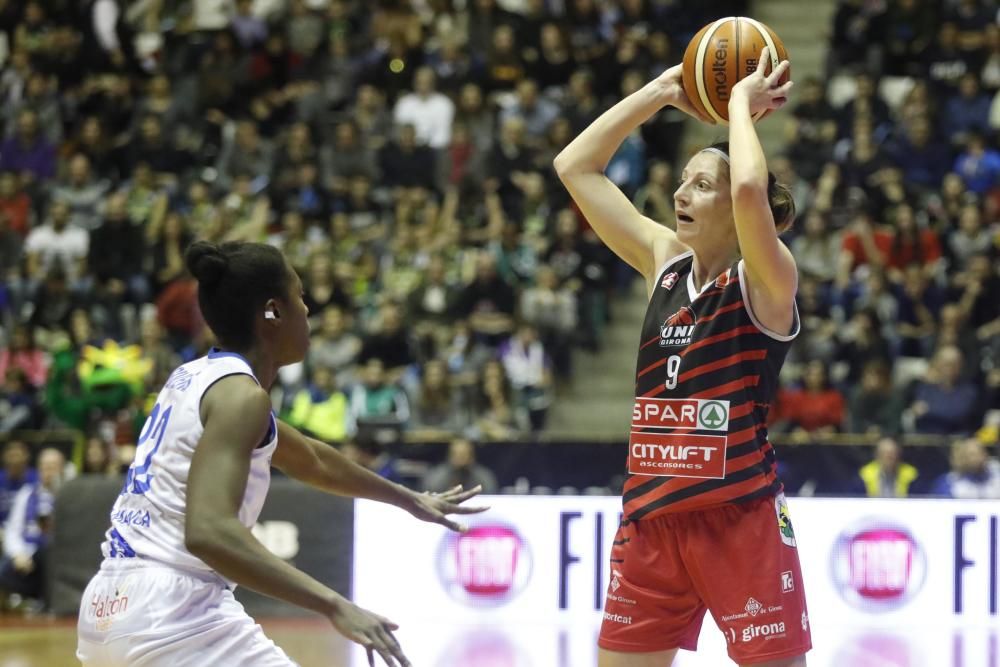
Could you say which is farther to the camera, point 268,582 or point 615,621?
point 615,621

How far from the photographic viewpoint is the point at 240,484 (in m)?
3.08

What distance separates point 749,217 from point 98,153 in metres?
12.9

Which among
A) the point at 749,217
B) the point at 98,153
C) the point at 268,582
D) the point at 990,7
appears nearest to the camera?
the point at 268,582

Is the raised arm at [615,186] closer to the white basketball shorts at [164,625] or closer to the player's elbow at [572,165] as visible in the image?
the player's elbow at [572,165]

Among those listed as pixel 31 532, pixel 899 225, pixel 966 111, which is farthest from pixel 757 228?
pixel 966 111

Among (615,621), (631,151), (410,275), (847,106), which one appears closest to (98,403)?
(410,275)

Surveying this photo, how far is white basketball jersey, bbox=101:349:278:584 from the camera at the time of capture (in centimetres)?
321

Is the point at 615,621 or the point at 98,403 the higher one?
the point at 98,403

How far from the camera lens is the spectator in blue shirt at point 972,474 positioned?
33.8ft

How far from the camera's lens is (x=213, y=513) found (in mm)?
3014

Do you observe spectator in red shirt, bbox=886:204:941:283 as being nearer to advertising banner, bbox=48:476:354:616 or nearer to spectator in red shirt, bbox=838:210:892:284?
spectator in red shirt, bbox=838:210:892:284

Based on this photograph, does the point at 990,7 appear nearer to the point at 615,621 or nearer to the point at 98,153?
the point at 98,153

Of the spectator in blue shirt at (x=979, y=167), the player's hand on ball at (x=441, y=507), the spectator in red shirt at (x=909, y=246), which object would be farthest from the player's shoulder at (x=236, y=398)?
the spectator in blue shirt at (x=979, y=167)

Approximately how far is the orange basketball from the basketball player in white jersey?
156 cm
